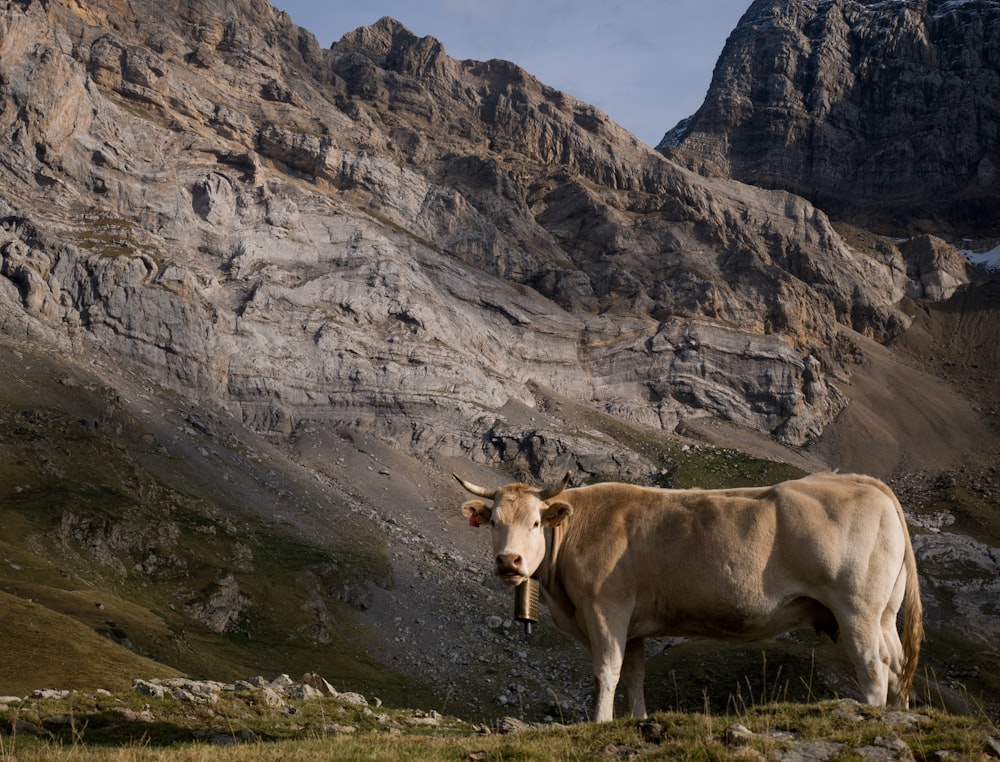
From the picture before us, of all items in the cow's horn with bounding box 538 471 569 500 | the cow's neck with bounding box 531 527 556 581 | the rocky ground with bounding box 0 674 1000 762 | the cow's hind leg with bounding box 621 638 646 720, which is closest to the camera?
the rocky ground with bounding box 0 674 1000 762

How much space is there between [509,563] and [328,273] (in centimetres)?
13383

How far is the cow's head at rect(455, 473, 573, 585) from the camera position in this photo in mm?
13242

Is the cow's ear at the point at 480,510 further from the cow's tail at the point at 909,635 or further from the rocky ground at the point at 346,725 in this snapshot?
the cow's tail at the point at 909,635

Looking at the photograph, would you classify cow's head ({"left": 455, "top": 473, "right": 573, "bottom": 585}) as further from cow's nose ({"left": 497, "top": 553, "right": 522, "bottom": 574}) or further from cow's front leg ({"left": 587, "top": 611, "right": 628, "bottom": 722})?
cow's front leg ({"left": 587, "top": 611, "right": 628, "bottom": 722})

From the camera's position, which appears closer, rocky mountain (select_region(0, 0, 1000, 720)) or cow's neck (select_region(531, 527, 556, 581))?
cow's neck (select_region(531, 527, 556, 581))

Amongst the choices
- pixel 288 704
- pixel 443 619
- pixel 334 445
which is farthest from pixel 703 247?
pixel 288 704

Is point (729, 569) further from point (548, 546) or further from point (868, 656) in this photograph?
point (548, 546)

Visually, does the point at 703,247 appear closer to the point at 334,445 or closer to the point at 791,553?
the point at 334,445

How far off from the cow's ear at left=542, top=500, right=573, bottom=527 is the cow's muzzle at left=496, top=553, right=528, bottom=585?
94 cm

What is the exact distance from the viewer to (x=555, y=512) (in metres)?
13.8

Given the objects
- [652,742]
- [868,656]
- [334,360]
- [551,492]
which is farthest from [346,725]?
[334,360]

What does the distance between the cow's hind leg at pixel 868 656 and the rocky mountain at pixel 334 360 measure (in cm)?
4298

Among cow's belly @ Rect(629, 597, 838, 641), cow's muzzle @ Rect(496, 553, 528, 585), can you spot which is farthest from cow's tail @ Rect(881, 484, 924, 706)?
cow's muzzle @ Rect(496, 553, 528, 585)

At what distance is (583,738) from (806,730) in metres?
2.67
